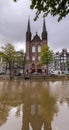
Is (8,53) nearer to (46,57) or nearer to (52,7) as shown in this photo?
(46,57)

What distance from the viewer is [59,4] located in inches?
134

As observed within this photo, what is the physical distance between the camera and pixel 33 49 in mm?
74188

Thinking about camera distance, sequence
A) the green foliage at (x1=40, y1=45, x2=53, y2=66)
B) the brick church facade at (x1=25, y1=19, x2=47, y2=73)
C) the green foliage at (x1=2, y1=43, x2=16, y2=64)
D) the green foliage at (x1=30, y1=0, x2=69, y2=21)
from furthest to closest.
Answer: the brick church facade at (x1=25, y1=19, x2=47, y2=73)
the green foliage at (x1=40, y1=45, x2=53, y2=66)
the green foliage at (x1=2, y1=43, x2=16, y2=64)
the green foliage at (x1=30, y1=0, x2=69, y2=21)

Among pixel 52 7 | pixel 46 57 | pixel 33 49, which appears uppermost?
pixel 33 49

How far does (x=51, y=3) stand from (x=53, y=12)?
217 mm

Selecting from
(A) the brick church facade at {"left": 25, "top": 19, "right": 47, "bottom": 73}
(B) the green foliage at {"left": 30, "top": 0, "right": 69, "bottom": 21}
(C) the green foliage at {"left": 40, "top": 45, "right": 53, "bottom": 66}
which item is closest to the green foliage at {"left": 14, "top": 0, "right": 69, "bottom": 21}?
(B) the green foliage at {"left": 30, "top": 0, "right": 69, "bottom": 21}

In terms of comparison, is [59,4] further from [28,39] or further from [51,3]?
[28,39]

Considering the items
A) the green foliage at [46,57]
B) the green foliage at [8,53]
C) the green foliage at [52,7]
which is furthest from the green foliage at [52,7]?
the green foliage at [46,57]

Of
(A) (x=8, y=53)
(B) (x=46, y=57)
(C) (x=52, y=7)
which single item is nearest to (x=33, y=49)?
(B) (x=46, y=57)

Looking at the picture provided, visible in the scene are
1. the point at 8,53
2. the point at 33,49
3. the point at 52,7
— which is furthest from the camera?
the point at 33,49

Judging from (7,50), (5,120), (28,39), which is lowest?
(5,120)

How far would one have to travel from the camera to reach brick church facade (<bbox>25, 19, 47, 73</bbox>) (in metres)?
71.4

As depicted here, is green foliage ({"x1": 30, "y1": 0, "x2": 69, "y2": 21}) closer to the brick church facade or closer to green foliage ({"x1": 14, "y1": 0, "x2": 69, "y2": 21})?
green foliage ({"x1": 14, "y1": 0, "x2": 69, "y2": 21})

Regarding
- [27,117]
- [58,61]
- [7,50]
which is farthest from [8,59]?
[58,61]
